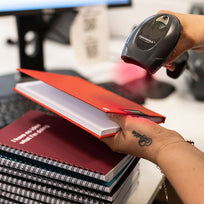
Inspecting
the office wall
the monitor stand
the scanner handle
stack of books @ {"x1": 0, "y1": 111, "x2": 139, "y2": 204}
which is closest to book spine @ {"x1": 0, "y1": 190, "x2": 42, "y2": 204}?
stack of books @ {"x1": 0, "y1": 111, "x2": 139, "y2": 204}

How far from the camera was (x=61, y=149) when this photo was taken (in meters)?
0.45

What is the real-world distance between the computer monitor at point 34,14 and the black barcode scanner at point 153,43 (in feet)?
1.20

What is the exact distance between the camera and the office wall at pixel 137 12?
44.7 inches

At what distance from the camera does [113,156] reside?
0.45 m

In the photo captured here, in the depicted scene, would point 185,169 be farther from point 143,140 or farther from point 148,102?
point 148,102

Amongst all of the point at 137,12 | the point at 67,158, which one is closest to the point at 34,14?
the point at 67,158

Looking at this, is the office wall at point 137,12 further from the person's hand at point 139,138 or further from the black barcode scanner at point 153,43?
the person's hand at point 139,138

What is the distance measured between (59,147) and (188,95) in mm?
487

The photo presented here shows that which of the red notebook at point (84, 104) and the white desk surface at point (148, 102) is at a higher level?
the red notebook at point (84, 104)

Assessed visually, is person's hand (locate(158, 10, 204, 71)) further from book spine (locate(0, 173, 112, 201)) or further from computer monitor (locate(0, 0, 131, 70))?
computer monitor (locate(0, 0, 131, 70))

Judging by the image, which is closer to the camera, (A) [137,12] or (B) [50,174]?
(B) [50,174]

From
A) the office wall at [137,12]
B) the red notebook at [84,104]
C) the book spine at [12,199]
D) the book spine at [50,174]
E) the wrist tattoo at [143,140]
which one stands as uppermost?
the office wall at [137,12]

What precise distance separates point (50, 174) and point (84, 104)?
127mm

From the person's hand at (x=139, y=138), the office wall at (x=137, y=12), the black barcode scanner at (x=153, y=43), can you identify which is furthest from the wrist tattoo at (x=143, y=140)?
the office wall at (x=137, y=12)
